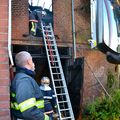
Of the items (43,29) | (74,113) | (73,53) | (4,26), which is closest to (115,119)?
(74,113)

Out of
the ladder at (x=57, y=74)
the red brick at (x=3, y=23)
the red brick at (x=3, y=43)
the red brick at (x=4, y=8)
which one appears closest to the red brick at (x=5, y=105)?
the red brick at (x=3, y=43)

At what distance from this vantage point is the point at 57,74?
32.5 ft

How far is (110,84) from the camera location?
10688 mm

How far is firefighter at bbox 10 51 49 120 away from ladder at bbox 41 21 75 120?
5645 millimetres

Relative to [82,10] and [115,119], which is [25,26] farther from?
[115,119]

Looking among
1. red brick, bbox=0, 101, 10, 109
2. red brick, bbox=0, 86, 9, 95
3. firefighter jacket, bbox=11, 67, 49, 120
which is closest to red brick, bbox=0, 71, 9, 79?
red brick, bbox=0, 86, 9, 95

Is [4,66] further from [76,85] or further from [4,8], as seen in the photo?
[76,85]

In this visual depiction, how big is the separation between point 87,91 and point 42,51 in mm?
2025

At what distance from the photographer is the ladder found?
9.19m

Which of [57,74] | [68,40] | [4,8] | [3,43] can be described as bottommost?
[57,74]

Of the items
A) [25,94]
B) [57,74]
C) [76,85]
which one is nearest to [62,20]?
[57,74]

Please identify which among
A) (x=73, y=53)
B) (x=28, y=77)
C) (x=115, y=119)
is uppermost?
(x=28, y=77)

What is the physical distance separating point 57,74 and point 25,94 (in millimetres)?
6937

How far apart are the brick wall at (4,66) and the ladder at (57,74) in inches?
206
